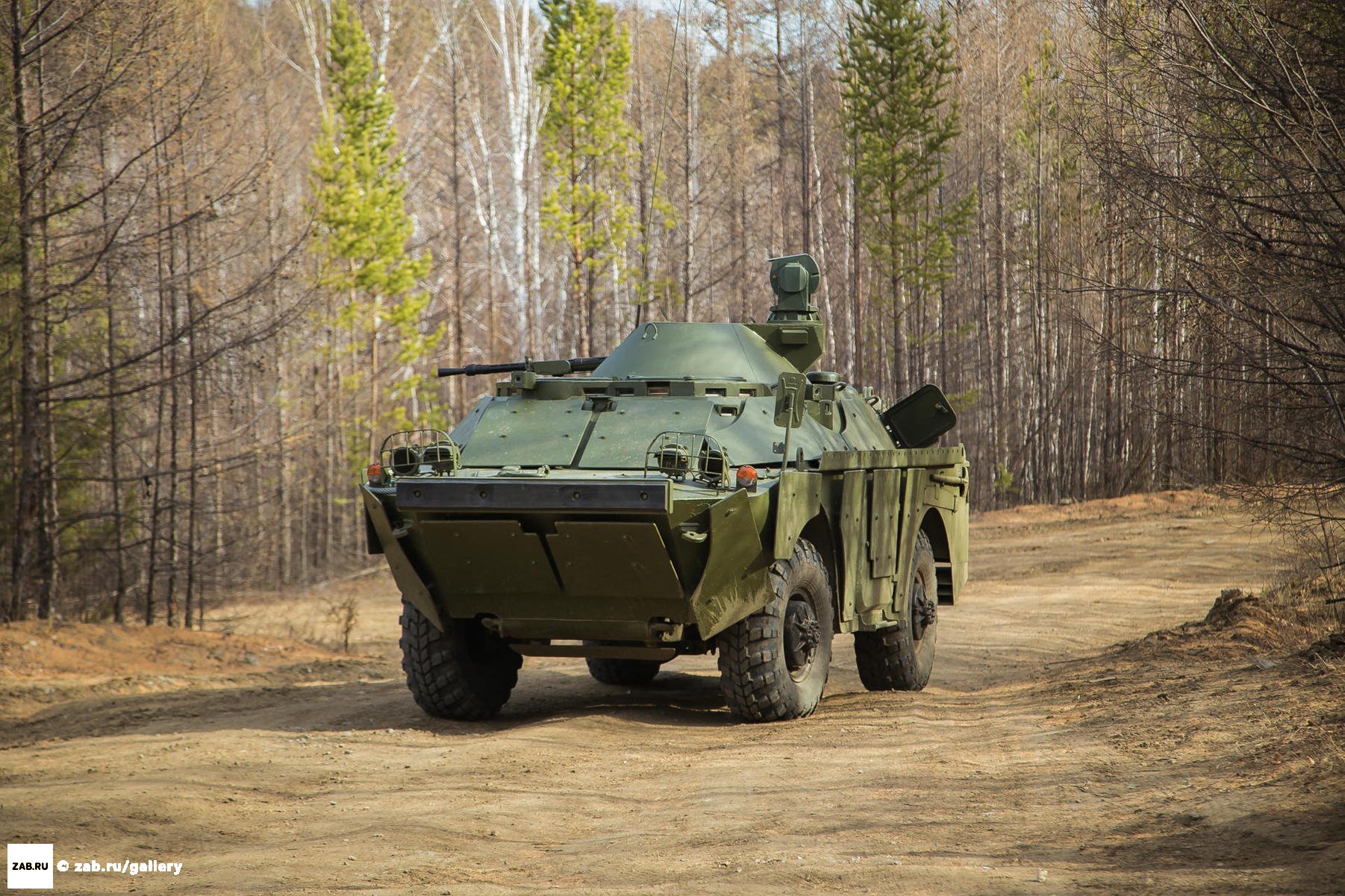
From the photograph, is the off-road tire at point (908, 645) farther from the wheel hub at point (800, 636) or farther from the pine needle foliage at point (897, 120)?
the pine needle foliage at point (897, 120)

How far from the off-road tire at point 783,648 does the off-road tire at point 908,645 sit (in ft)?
3.57

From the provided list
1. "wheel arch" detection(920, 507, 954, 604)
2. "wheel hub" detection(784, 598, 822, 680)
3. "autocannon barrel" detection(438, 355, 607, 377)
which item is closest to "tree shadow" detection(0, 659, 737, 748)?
"wheel hub" detection(784, 598, 822, 680)

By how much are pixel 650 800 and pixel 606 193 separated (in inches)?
982

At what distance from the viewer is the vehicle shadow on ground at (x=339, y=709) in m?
8.98

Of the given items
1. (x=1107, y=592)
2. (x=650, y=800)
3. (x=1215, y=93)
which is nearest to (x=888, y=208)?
(x=1107, y=592)

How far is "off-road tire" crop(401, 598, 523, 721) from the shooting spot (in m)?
8.80

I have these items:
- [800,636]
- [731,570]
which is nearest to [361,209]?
[800,636]

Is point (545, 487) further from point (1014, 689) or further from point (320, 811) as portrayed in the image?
point (1014, 689)

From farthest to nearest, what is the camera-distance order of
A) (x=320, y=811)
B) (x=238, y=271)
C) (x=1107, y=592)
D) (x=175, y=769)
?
(x=238, y=271), (x=1107, y=592), (x=175, y=769), (x=320, y=811)

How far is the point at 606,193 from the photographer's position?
100 ft

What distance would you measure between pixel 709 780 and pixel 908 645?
392 cm

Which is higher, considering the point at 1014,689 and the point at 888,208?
the point at 888,208

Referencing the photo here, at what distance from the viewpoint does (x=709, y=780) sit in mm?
6926

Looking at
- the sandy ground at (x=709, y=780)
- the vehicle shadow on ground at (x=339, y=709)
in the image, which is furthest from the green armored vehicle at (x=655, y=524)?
the sandy ground at (x=709, y=780)
